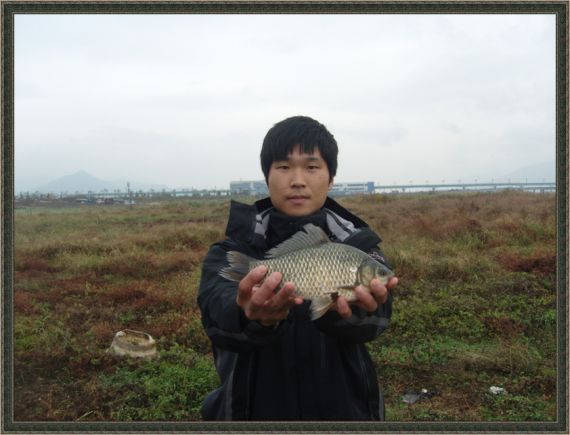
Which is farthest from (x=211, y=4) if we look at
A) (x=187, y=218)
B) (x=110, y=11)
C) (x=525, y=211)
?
(x=187, y=218)

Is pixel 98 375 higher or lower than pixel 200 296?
lower

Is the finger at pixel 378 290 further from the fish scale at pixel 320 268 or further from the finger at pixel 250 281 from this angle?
the finger at pixel 250 281

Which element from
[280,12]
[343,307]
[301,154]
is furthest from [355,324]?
[280,12]

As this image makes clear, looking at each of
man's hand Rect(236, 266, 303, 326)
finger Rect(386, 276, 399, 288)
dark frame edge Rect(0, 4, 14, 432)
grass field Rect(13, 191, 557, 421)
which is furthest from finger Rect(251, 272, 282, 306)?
grass field Rect(13, 191, 557, 421)

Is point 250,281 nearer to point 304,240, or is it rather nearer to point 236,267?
point 236,267

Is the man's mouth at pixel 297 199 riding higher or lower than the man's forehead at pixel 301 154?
lower

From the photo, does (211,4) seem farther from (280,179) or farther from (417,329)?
(417,329)

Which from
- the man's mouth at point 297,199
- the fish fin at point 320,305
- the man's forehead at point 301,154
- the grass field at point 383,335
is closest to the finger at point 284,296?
the fish fin at point 320,305
